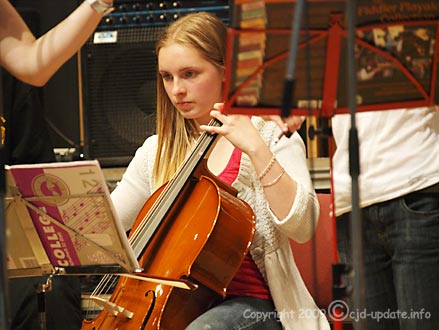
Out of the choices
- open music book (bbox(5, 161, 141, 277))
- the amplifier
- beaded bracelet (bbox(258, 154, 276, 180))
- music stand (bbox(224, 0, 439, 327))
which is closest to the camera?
music stand (bbox(224, 0, 439, 327))

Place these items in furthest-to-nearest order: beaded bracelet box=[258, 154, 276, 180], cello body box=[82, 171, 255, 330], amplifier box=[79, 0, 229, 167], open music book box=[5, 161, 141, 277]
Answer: amplifier box=[79, 0, 229, 167], beaded bracelet box=[258, 154, 276, 180], cello body box=[82, 171, 255, 330], open music book box=[5, 161, 141, 277]

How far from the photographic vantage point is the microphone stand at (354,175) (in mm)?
1876

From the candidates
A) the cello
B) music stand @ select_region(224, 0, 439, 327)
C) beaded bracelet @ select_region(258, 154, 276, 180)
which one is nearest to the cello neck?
the cello

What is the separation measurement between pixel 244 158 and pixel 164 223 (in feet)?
1.06

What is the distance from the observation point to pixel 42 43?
244cm

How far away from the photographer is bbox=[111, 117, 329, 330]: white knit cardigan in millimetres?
2576

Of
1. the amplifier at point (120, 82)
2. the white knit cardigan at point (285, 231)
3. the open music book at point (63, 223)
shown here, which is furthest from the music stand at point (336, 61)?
the amplifier at point (120, 82)

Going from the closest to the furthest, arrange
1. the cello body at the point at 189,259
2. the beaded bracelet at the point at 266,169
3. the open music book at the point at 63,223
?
the open music book at the point at 63,223
the cello body at the point at 189,259
the beaded bracelet at the point at 266,169

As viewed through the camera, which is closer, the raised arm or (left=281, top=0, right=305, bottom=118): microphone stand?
(left=281, top=0, right=305, bottom=118): microphone stand

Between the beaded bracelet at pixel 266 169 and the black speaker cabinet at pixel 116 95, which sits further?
the black speaker cabinet at pixel 116 95

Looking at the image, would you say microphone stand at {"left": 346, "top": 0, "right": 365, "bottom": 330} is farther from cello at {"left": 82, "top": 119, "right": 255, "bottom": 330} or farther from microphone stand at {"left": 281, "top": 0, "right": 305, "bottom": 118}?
cello at {"left": 82, "top": 119, "right": 255, "bottom": 330}

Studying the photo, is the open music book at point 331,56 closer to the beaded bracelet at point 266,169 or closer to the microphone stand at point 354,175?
the microphone stand at point 354,175

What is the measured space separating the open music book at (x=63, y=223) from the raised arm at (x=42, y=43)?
12.2 inches

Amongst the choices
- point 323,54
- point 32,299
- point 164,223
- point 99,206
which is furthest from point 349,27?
point 32,299
